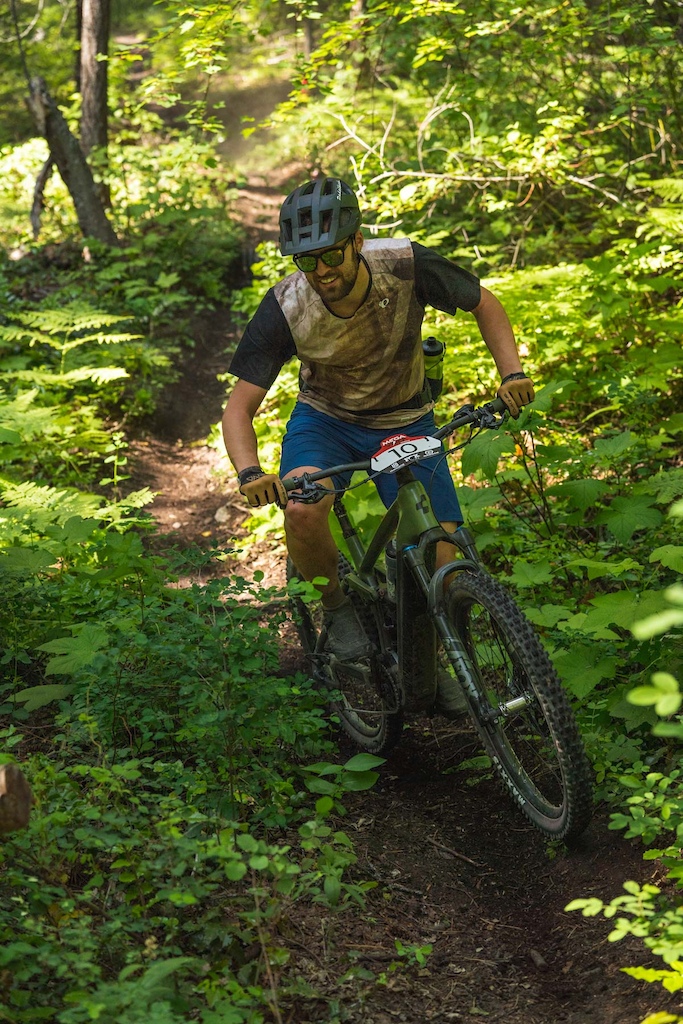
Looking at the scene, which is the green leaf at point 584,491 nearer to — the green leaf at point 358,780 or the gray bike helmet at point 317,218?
the gray bike helmet at point 317,218

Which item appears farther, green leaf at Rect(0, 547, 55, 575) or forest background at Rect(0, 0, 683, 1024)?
green leaf at Rect(0, 547, 55, 575)

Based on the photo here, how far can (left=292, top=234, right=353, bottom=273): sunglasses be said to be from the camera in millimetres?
3848

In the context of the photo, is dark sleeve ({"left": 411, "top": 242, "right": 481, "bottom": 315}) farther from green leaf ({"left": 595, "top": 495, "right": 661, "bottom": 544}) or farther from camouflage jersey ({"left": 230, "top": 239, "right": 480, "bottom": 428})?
green leaf ({"left": 595, "top": 495, "right": 661, "bottom": 544})

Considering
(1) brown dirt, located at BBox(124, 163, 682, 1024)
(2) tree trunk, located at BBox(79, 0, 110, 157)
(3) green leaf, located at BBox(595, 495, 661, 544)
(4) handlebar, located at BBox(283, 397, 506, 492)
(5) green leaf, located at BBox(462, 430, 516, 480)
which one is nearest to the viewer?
(1) brown dirt, located at BBox(124, 163, 682, 1024)

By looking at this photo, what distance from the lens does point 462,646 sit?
3.63 meters

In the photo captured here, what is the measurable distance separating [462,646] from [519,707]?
0.36 meters

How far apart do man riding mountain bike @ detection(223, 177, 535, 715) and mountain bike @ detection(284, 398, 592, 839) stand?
140 millimetres

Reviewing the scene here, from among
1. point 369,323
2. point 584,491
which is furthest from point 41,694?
point 584,491

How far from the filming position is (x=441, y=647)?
411 cm

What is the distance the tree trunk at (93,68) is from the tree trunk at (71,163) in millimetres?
1190

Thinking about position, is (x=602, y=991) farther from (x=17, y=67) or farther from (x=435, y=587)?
(x=17, y=67)

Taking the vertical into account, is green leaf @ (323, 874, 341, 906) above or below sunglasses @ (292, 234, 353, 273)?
below

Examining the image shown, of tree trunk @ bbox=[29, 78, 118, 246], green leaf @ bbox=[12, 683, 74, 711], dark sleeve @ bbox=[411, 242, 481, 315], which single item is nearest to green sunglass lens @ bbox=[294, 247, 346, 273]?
dark sleeve @ bbox=[411, 242, 481, 315]

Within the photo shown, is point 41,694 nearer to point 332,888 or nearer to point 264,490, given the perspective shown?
point 264,490
